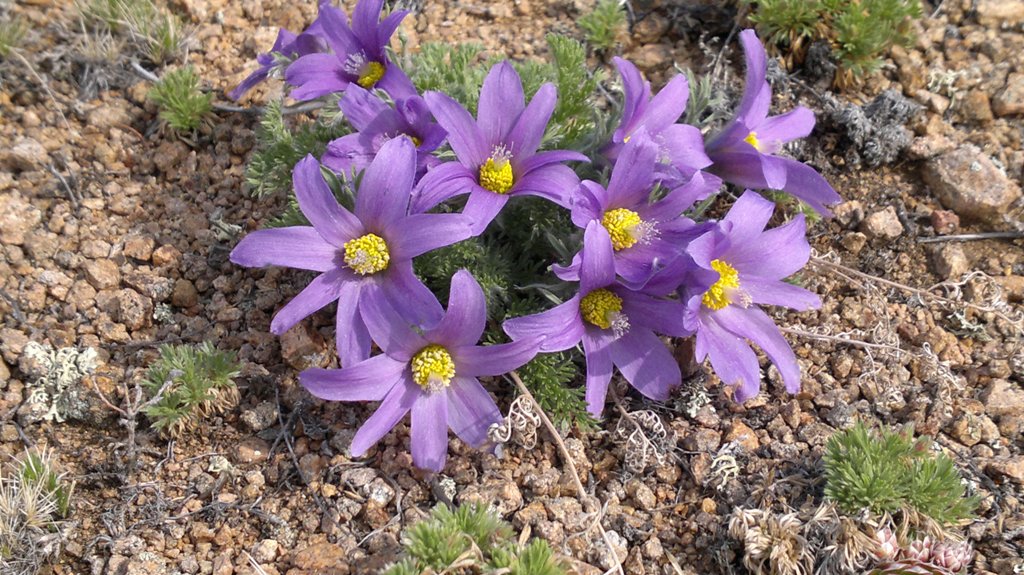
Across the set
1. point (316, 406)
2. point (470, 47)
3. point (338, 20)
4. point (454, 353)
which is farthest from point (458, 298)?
point (470, 47)

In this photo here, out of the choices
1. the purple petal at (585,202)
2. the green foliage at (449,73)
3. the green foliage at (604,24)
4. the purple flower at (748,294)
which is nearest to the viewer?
the purple petal at (585,202)

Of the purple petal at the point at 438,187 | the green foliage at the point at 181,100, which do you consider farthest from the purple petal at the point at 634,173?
the green foliage at the point at 181,100

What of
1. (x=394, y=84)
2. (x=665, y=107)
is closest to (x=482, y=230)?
(x=394, y=84)

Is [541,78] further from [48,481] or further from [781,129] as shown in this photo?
[48,481]

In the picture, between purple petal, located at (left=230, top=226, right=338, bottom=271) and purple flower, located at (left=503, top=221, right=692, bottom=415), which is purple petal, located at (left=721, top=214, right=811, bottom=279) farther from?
purple petal, located at (left=230, top=226, right=338, bottom=271)

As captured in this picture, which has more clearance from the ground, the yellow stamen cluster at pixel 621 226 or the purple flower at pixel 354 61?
the purple flower at pixel 354 61

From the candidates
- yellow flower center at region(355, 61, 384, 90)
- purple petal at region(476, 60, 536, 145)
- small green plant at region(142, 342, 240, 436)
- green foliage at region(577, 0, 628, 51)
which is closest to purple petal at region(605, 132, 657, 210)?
purple petal at region(476, 60, 536, 145)

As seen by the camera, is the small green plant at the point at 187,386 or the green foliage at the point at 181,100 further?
the green foliage at the point at 181,100

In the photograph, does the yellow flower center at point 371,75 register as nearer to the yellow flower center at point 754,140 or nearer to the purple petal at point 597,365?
the purple petal at point 597,365
